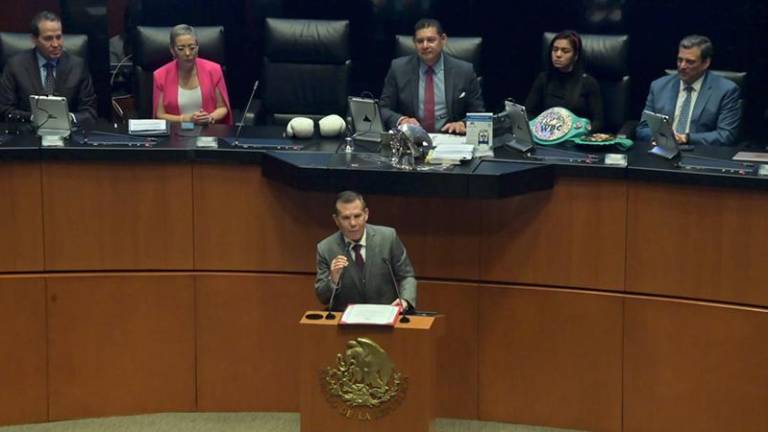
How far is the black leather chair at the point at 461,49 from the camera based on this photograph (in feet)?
24.3

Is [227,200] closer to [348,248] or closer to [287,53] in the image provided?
[348,248]

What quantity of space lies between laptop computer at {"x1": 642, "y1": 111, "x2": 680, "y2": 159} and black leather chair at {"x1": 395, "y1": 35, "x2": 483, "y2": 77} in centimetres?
171

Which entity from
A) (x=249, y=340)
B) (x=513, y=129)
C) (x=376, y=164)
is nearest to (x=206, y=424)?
(x=249, y=340)

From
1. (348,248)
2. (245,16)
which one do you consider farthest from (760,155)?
(245,16)

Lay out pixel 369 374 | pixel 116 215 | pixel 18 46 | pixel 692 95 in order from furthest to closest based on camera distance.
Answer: pixel 18 46, pixel 692 95, pixel 116 215, pixel 369 374

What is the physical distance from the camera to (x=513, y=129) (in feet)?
19.8

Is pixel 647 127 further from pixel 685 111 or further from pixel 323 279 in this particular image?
pixel 323 279

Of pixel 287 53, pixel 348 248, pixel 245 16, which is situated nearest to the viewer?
pixel 348 248

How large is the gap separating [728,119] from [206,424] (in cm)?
281

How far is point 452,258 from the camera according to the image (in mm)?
5695

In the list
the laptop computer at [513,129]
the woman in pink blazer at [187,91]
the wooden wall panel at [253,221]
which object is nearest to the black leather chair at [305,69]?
the woman in pink blazer at [187,91]

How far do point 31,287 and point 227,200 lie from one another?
890 mm

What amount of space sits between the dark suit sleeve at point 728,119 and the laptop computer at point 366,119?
1489 millimetres

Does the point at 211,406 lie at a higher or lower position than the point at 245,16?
lower
